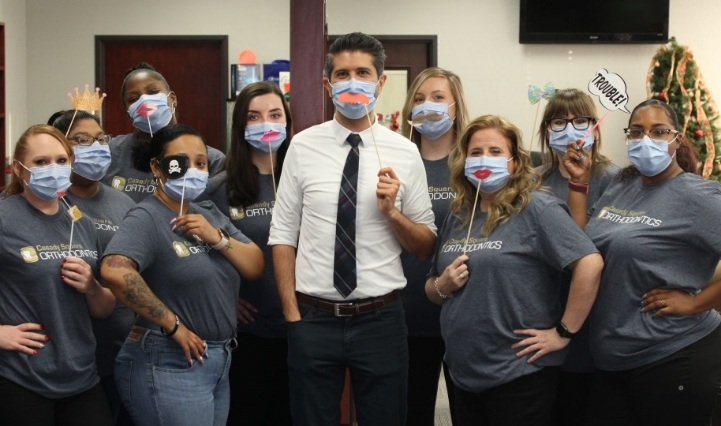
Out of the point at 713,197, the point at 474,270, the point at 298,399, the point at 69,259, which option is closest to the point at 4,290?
the point at 69,259

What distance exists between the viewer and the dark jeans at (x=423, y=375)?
3.32 metres

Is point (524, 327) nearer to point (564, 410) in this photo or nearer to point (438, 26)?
point (564, 410)

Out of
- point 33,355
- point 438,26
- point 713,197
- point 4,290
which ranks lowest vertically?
point 33,355

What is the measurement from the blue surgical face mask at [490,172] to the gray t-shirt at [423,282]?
0.40m

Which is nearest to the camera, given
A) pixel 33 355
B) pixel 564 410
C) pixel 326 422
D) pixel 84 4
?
pixel 33 355

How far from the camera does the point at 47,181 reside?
273 centimetres

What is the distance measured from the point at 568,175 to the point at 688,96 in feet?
15.7

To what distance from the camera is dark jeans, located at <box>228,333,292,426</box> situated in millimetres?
3287

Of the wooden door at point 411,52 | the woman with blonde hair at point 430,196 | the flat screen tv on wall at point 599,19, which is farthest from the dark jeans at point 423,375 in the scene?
the flat screen tv on wall at point 599,19

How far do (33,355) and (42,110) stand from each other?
596 centimetres

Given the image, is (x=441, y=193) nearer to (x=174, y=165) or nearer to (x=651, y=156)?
(x=651, y=156)

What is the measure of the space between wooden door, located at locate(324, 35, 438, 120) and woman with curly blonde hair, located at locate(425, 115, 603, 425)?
5427mm

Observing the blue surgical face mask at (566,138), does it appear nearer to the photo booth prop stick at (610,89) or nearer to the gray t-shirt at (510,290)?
the photo booth prop stick at (610,89)

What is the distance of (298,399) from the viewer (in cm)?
284
